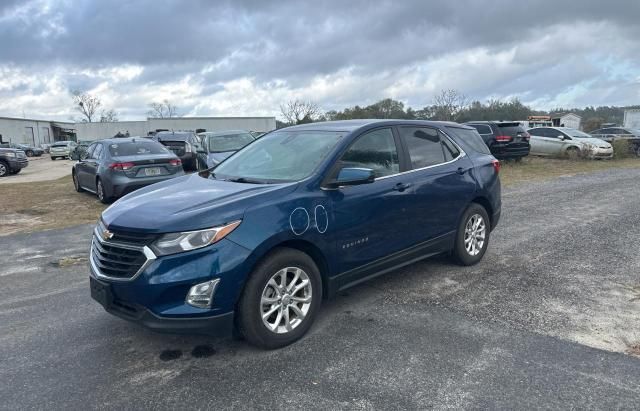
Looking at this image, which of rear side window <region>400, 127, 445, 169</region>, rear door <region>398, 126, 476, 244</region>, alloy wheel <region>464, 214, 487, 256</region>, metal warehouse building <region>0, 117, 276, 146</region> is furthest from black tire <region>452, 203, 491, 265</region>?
metal warehouse building <region>0, 117, 276, 146</region>

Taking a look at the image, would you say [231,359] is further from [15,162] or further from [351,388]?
[15,162]

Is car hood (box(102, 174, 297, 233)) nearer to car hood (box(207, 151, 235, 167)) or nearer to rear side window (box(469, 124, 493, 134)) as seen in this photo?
car hood (box(207, 151, 235, 167))

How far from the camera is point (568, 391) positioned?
9.80 feet

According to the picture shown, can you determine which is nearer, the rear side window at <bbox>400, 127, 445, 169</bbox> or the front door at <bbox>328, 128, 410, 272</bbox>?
the front door at <bbox>328, 128, 410, 272</bbox>

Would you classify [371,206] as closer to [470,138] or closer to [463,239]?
[463,239]

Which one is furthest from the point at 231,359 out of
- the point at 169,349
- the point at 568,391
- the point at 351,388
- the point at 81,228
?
the point at 81,228

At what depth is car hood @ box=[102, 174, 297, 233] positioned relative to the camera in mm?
3266

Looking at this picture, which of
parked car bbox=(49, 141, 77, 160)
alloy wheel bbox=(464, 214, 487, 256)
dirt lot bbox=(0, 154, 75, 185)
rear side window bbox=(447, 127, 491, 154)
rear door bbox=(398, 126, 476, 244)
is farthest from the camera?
parked car bbox=(49, 141, 77, 160)

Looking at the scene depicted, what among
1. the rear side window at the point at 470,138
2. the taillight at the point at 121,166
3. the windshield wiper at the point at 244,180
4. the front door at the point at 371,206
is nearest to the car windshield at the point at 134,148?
the taillight at the point at 121,166

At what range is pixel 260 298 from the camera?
342cm

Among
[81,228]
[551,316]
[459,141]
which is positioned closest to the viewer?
[551,316]

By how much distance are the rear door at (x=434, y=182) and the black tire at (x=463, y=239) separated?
0.12 meters

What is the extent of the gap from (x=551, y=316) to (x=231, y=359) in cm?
274

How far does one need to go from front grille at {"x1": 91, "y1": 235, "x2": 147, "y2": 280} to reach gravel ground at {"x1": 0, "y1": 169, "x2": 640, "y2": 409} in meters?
0.67
